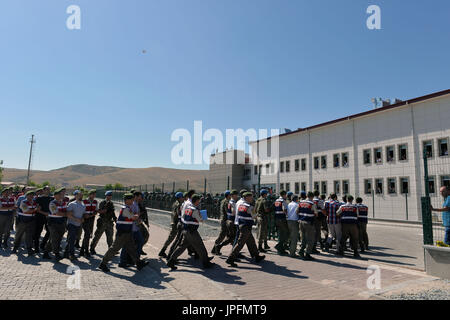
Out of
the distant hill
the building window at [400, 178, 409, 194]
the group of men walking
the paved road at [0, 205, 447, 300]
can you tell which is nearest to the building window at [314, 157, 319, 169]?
the building window at [400, 178, 409, 194]

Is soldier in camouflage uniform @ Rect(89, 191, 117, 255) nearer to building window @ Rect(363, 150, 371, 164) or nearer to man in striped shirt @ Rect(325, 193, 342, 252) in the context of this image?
man in striped shirt @ Rect(325, 193, 342, 252)

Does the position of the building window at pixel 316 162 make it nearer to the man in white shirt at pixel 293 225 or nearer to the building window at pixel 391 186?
the building window at pixel 391 186

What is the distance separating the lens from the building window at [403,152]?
27.8 metres

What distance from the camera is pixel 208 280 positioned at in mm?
6051

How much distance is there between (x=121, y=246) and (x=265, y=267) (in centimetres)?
336

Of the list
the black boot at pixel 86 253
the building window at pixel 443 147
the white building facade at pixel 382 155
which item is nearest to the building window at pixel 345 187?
the white building facade at pixel 382 155

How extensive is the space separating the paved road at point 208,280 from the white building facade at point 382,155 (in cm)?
1512

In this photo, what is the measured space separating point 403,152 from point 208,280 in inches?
1100

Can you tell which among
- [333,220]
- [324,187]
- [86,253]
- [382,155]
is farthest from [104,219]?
[324,187]

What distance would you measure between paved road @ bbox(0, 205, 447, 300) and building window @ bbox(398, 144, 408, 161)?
23126 millimetres

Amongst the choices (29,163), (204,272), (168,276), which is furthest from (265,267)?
(29,163)

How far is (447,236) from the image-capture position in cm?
650
